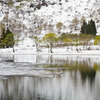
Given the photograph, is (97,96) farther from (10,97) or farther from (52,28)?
(52,28)

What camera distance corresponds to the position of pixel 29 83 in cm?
2086

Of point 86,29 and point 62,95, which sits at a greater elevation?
point 86,29

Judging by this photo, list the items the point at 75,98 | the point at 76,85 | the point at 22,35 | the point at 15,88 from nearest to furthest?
the point at 75,98 → the point at 15,88 → the point at 76,85 → the point at 22,35

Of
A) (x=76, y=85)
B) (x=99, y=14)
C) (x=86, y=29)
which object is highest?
(x=99, y=14)

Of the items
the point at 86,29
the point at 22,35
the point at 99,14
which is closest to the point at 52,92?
the point at 86,29

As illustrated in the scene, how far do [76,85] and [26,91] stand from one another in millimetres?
4969

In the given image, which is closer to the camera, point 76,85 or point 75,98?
point 75,98

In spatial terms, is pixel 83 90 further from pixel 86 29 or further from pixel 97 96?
pixel 86 29

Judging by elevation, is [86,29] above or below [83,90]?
above

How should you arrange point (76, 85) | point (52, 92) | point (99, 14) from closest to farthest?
point (52, 92) < point (76, 85) < point (99, 14)

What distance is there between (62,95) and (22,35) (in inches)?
5887

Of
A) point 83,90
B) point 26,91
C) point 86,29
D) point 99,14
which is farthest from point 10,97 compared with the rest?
point 99,14

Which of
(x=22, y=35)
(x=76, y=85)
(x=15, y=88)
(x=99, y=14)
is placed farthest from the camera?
(x=99, y=14)

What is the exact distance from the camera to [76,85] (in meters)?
20.2
